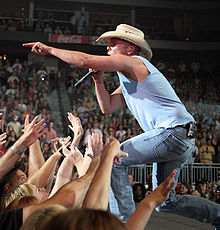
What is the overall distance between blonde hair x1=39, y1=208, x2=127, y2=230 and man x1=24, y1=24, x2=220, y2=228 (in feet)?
4.20

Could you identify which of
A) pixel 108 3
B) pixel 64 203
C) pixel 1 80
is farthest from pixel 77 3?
pixel 64 203

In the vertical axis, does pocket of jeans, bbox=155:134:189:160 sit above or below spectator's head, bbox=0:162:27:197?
above

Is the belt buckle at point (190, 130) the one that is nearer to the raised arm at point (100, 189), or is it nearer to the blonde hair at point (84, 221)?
the raised arm at point (100, 189)

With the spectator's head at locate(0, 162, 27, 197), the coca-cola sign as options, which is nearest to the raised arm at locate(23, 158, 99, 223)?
the spectator's head at locate(0, 162, 27, 197)

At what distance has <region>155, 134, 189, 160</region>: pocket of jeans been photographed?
2.09 m

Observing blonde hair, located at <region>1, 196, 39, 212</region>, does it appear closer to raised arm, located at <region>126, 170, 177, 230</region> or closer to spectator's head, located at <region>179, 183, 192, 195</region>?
raised arm, located at <region>126, 170, 177, 230</region>

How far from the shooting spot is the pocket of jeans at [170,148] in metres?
Result: 2.09

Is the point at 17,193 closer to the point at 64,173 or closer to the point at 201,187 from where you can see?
the point at 64,173

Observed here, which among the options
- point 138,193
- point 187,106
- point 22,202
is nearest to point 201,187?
point 138,193

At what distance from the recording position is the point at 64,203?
1.26 meters

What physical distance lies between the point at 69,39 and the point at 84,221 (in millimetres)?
15224

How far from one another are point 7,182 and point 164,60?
15.4m

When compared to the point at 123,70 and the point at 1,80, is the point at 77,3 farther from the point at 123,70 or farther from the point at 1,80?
the point at 123,70

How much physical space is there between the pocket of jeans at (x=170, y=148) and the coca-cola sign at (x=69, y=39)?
13.8 m
